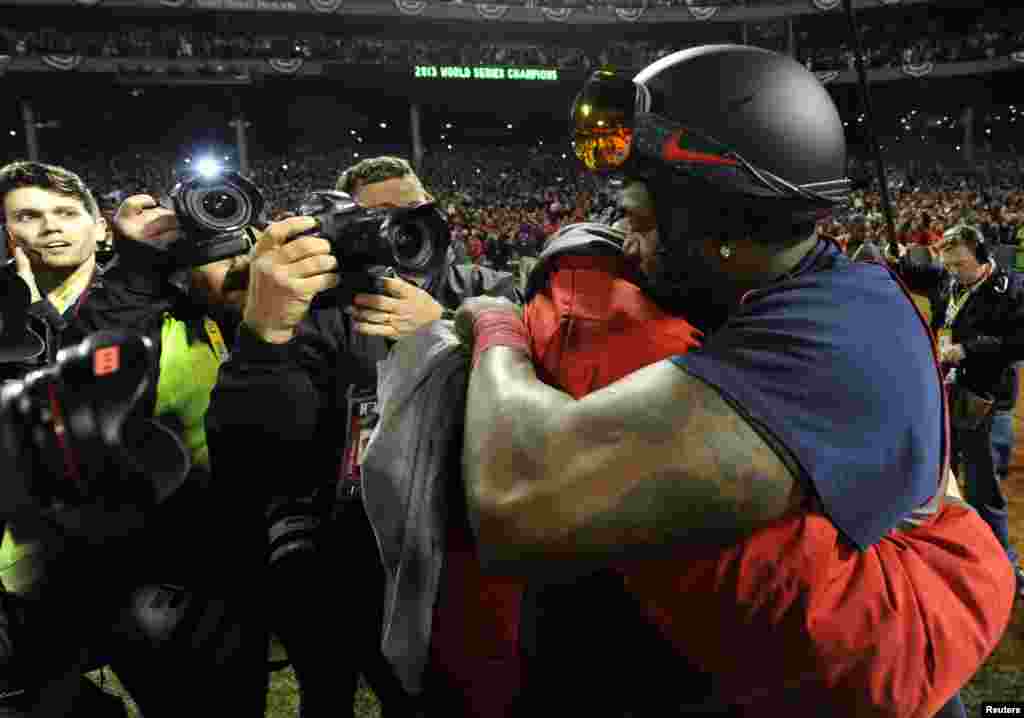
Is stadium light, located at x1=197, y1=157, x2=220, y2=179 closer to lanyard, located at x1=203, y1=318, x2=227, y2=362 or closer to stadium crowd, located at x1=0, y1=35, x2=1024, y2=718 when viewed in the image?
stadium crowd, located at x1=0, y1=35, x2=1024, y2=718

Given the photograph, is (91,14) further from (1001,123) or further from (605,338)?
(1001,123)

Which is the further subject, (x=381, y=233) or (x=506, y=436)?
(x=381, y=233)

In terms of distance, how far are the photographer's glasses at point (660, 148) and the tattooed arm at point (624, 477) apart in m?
0.28

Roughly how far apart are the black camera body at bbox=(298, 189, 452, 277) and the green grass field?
2265 mm

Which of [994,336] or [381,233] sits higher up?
[381,233]

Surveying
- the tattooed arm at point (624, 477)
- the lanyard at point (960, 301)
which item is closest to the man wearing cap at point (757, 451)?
the tattooed arm at point (624, 477)

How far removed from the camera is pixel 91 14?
88.1ft

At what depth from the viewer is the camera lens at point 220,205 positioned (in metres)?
1.43

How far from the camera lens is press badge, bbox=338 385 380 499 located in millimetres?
1765

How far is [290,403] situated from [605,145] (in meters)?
0.81

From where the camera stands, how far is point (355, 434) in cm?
178

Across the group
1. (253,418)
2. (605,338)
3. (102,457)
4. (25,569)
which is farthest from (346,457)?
(102,457)

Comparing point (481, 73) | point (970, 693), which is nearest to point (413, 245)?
point (970, 693)

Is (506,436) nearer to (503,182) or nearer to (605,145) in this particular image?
(605,145)
